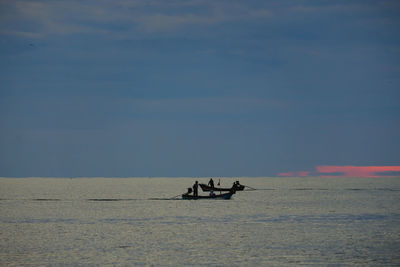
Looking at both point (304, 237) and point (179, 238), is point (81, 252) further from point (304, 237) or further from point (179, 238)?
point (304, 237)

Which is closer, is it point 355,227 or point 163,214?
point 355,227

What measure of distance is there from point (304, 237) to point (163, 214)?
88.0 ft

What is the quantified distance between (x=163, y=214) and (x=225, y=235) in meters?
22.9

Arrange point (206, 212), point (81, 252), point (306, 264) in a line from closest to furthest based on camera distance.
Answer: point (306, 264) → point (81, 252) → point (206, 212)

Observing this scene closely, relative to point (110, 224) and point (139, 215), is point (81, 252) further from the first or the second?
point (139, 215)

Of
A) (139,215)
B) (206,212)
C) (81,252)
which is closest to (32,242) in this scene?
(81,252)

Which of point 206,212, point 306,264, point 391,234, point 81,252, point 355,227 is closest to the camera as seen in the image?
point 306,264

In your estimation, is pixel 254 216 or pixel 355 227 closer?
pixel 355 227

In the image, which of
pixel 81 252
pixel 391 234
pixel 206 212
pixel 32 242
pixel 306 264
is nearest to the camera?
pixel 306 264

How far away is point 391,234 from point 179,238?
653 inches

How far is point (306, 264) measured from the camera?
30.9m

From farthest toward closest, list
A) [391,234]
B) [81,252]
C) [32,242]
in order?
1. [391,234]
2. [32,242]
3. [81,252]

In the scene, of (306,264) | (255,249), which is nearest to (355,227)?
(255,249)

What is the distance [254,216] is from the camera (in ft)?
207
